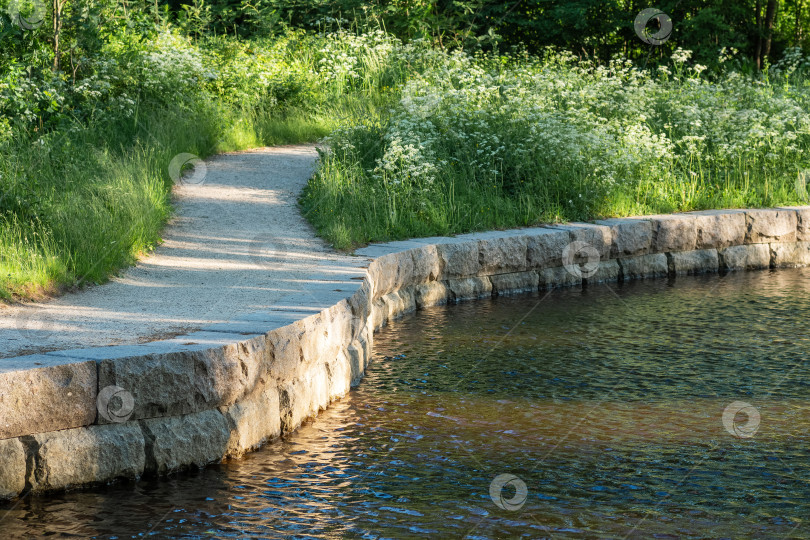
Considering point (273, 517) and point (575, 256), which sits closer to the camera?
point (273, 517)

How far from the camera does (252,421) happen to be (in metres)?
4.82

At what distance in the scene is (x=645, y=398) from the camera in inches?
223

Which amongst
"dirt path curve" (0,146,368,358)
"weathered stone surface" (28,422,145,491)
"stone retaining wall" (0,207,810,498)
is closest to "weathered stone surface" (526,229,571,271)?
"stone retaining wall" (0,207,810,498)

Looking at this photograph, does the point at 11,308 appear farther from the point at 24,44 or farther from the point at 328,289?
the point at 24,44

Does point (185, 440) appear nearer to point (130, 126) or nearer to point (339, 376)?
point (339, 376)

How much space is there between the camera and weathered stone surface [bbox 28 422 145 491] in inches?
163

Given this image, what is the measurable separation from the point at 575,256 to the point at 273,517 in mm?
6191

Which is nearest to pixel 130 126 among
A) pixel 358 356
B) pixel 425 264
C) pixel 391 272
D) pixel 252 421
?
pixel 425 264

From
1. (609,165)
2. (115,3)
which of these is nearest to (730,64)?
(609,165)

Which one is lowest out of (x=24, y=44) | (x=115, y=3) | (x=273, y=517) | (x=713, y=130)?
(x=273, y=517)

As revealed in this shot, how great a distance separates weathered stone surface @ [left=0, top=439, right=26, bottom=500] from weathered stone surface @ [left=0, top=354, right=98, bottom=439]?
46 millimetres

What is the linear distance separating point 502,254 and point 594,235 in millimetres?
1158

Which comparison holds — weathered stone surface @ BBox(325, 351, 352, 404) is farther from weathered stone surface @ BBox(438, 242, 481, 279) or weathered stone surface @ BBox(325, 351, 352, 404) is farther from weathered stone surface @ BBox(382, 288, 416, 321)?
weathered stone surface @ BBox(438, 242, 481, 279)

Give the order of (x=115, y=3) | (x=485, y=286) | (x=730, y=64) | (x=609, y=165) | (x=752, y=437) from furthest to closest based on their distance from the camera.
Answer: (x=730, y=64) < (x=115, y=3) < (x=609, y=165) < (x=485, y=286) < (x=752, y=437)
